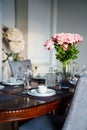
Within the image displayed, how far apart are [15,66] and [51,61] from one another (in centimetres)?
192

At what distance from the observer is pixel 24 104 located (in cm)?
166

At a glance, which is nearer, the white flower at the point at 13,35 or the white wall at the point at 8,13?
the white flower at the point at 13,35

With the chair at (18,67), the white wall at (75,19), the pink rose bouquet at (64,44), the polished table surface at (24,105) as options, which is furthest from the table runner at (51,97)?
the white wall at (75,19)

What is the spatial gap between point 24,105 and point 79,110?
1.32 ft

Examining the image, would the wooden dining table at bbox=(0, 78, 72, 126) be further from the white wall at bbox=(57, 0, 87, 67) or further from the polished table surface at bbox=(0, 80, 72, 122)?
the white wall at bbox=(57, 0, 87, 67)

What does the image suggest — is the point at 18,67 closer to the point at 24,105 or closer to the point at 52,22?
the point at 24,105

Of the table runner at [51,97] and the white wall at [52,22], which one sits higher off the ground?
the white wall at [52,22]

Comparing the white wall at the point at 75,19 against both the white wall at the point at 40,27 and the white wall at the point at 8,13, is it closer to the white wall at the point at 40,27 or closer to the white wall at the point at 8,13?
the white wall at the point at 40,27

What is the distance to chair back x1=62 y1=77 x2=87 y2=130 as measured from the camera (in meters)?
1.50

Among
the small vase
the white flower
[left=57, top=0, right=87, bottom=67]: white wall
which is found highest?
[left=57, top=0, right=87, bottom=67]: white wall

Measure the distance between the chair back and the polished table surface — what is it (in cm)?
22

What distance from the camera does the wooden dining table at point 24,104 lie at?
1554 mm

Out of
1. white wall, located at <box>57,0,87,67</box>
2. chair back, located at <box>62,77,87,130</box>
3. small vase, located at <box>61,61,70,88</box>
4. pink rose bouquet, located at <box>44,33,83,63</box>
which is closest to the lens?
chair back, located at <box>62,77,87,130</box>

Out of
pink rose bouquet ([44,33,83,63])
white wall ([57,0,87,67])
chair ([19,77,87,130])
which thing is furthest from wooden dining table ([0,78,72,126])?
white wall ([57,0,87,67])
